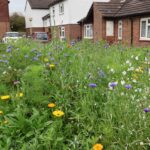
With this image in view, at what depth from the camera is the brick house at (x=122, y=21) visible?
1862cm

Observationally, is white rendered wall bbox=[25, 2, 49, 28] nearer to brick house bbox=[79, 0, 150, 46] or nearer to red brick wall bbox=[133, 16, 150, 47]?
brick house bbox=[79, 0, 150, 46]

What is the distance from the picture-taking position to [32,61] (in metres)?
4.49

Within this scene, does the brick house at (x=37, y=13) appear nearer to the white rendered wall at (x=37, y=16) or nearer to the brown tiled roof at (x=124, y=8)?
the white rendered wall at (x=37, y=16)

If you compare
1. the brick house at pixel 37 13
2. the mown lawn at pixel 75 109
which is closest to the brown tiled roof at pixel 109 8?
the mown lawn at pixel 75 109

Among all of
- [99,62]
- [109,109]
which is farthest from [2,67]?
Answer: [109,109]

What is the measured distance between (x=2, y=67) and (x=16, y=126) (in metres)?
1.80

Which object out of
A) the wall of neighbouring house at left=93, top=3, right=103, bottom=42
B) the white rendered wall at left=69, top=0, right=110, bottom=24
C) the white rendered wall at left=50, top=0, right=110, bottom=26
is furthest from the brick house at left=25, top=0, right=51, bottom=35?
the wall of neighbouring house at left=93, top=3, right=103, bottom=42

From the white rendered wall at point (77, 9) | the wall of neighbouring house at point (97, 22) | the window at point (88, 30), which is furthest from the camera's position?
the white rendered wall at point (77, 9)

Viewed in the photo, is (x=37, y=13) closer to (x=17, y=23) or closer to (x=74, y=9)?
(x=17, y=23)

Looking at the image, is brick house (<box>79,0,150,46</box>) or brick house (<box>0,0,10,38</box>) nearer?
brick house (<box>79,0,150,46</box>)

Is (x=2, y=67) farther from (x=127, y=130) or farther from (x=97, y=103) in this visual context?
(x=127, y=130)

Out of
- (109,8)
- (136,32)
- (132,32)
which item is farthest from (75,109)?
(109,8)

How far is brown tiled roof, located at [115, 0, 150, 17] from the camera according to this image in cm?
1820

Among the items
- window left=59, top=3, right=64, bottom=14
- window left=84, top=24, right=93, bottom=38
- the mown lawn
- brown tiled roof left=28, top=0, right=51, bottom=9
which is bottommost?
the mown lawn
